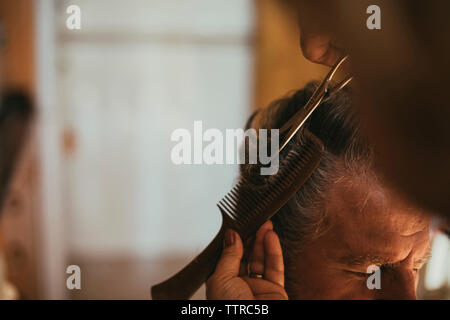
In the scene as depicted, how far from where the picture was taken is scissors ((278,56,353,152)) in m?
0.27

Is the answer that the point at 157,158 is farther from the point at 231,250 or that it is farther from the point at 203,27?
the point at 231,250

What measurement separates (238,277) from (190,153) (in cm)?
Result: 11

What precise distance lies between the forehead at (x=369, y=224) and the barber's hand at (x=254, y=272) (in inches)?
1.8

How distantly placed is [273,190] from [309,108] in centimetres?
7

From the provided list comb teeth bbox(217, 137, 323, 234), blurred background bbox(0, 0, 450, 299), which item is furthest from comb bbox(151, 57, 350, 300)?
blurred background bbox(0, 0, 450, 299)

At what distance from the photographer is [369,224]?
29 centimetres

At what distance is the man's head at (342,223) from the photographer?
279mm

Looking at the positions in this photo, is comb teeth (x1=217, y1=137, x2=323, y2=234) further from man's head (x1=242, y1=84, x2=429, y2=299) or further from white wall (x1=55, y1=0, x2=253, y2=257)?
white wall (x1=55, y1=0, x2=253, y2=257)

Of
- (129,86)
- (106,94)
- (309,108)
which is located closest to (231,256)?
(309,108)

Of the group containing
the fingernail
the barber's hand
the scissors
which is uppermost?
the scissors

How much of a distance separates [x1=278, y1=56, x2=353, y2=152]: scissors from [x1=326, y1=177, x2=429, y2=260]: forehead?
0.05 metres

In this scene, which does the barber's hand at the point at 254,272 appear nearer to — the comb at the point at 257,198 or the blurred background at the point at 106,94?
the comb at the point at 257,198
